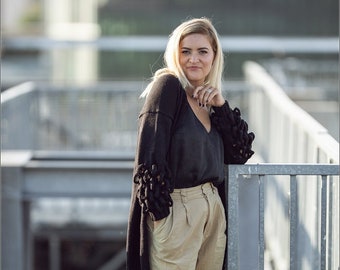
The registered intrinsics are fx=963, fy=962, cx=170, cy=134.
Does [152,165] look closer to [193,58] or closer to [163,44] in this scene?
[193,58]

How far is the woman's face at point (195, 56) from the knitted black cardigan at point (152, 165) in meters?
0.16

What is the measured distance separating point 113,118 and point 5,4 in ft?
130

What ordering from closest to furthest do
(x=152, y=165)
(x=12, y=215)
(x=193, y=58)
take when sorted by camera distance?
(x=152, y=165), (x=193, y=58), (x=12, y=215)

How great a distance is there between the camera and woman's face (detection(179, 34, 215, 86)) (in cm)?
441

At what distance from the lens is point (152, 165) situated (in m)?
4.15

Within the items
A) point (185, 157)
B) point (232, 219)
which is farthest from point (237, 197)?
point (185, 157)

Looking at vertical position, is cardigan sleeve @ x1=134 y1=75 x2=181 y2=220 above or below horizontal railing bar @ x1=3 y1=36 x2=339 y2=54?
below

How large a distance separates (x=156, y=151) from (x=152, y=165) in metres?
0.07

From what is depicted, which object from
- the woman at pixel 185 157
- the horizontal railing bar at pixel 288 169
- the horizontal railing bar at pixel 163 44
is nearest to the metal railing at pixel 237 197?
the horizontal railing bar at pixel 288 169

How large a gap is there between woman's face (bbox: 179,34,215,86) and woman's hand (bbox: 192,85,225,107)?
86mm

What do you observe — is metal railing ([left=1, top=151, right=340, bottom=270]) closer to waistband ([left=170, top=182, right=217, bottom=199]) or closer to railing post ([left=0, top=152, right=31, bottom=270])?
railing post ([left=0, top=152, right=31, bottom=270])

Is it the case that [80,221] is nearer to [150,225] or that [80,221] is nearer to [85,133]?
[85,133]

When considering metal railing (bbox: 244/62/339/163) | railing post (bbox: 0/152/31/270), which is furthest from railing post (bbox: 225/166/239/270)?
railing post (bbox: 0/152/31/270)

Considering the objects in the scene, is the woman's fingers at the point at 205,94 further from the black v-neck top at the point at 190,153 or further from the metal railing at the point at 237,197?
the metal railing at the point at 237,197
